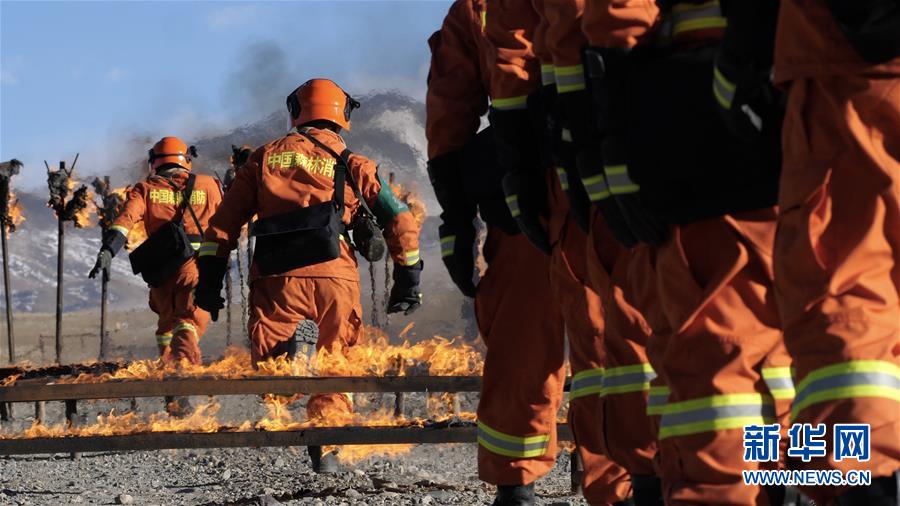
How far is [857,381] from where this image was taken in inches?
91.2

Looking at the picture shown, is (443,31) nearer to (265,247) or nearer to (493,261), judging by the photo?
(493,261)

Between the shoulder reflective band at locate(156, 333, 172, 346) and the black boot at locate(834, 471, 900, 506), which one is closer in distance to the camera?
the black boot at locate(834, 471, 900, 506)

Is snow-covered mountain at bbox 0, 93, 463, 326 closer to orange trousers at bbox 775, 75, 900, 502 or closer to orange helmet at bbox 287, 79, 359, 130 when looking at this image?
orange helmet at bbox 287, 79, 359, 130

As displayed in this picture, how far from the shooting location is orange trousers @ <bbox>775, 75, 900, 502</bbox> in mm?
2324

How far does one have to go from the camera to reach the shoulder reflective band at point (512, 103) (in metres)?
4.41

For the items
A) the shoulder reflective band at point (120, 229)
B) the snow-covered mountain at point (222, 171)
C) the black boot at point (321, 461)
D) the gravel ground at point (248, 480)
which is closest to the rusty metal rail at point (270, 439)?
the gravel ground at point (248, 480)

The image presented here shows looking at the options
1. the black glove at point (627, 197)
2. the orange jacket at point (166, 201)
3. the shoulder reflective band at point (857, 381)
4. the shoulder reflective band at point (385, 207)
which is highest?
Result: the orange jacket at point (166, 201)

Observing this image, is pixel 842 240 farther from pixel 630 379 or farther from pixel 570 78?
pixel 570 78

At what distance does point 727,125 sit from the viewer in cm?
279

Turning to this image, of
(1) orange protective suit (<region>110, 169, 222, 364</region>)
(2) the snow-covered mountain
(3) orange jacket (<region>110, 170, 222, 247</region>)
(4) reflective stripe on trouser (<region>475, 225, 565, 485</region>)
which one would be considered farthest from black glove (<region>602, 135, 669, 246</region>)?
(2) the snow-covered mountain

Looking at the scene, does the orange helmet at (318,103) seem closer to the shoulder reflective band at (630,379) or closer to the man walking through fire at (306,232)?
the man walking through fire at (306,232)

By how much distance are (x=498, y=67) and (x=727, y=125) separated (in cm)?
181

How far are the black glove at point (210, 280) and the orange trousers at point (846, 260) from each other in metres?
6.03

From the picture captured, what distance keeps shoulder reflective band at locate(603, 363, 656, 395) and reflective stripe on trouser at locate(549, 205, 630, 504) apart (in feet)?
1.01
